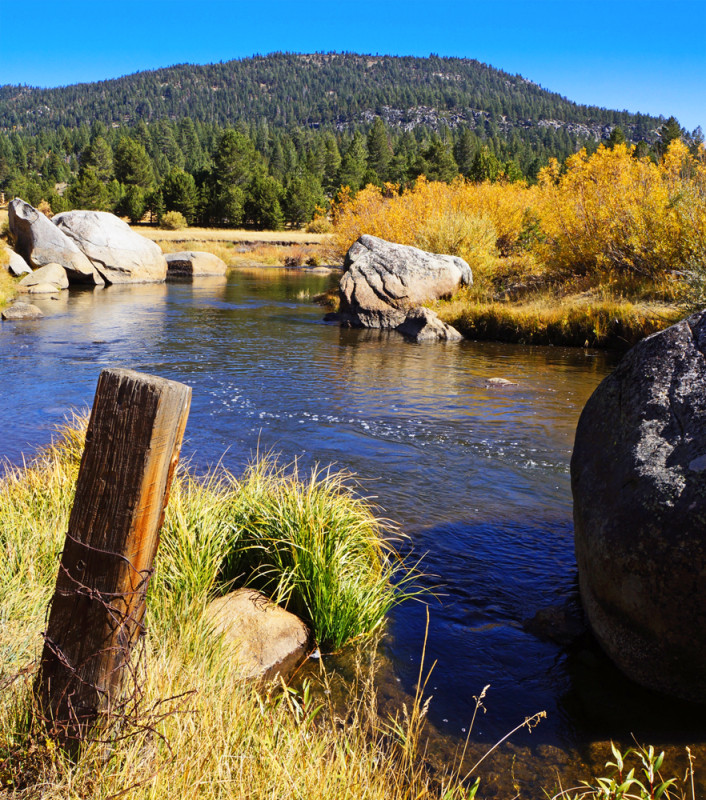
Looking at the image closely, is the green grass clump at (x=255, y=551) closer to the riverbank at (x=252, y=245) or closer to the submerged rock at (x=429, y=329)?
the submerged rock at (x=429, y=329)

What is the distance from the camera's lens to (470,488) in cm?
702

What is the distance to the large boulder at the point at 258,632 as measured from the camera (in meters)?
3.59

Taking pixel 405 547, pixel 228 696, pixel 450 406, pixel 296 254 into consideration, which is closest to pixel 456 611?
pixel 405 547

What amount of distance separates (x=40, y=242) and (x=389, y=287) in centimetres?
1622

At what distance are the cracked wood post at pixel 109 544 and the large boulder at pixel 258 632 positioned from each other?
136 cm

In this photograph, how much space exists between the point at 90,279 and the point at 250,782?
98.5 feet

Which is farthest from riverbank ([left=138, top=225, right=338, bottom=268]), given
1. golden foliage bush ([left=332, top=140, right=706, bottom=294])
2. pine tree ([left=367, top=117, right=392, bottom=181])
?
pine tree ([left=367, top=117, right=392, bottom=181])

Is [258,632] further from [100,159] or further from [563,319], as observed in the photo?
[100,159]

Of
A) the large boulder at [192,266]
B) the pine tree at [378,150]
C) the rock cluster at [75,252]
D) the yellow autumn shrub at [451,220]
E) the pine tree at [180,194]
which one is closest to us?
the yellow autumn shrub at [451,220]

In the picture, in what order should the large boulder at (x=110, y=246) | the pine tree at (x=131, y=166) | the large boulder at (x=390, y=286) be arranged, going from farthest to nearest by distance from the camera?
the pine tree at (x=131, y=166) < the large boulder at (x=110, y=246) < the large boulder at (x=390, y=286)

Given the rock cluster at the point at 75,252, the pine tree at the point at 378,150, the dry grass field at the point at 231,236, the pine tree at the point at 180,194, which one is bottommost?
the rock cluster at the point at 75,252

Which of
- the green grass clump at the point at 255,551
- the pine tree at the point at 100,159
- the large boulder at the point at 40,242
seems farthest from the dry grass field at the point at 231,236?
the green grass clump at the point at 255,551

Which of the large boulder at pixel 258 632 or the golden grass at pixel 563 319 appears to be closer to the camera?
the large boulder at pixel 258 632

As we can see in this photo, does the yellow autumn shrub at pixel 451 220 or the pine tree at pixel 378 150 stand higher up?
the pine tree at pixel 378 150
